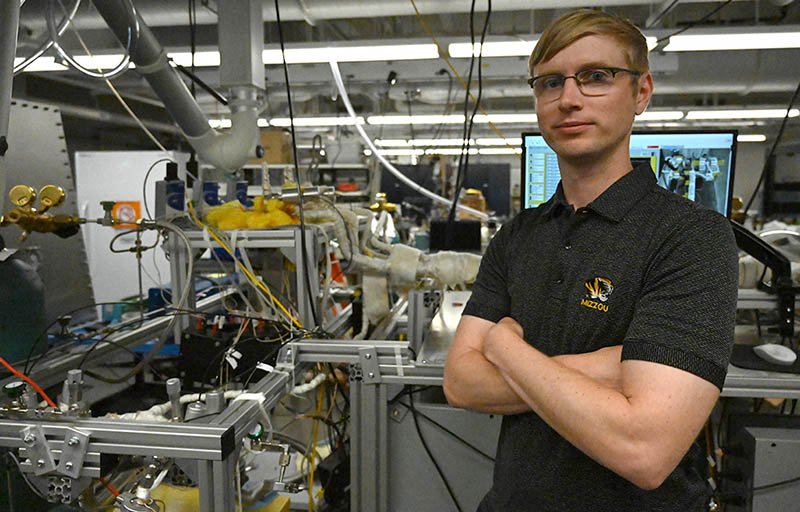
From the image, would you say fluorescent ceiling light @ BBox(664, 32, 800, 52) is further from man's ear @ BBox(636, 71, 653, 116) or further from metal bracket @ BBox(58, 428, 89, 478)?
metal bracket @ BBox(58, 428, 89, 478)

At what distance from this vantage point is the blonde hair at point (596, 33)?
90 centimetres

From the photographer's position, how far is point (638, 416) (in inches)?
28.7

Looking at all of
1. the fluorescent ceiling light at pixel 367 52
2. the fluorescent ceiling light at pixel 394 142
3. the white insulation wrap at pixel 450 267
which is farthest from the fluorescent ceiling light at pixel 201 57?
the fluorescent ceiling light at pixel 394 142

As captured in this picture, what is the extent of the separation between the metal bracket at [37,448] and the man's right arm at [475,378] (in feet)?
2.56

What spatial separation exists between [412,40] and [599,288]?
2.57 metres

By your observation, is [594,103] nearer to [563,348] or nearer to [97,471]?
[563,348]

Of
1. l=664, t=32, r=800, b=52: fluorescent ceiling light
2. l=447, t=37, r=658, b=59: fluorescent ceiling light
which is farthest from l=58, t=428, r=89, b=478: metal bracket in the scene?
l=664, t=32, r=800, b=52: fluorescent ceiling light

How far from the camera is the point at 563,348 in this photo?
912mm

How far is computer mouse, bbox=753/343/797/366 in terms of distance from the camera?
137cm

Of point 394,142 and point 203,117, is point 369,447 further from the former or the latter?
point 394,142

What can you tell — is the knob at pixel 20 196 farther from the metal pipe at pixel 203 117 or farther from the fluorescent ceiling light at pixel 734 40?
the fluorescent ceiling light at pixel 734 40

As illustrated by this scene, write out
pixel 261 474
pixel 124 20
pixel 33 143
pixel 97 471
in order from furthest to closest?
pixel 33 143 → pixel 261 474 → pixel 124 20 → pixel 97 471

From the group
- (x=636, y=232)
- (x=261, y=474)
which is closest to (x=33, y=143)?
(x=261, y=474)

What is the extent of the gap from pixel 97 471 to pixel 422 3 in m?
3.08
